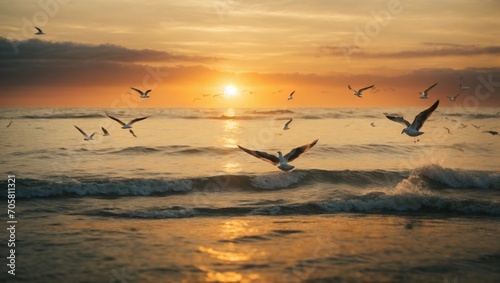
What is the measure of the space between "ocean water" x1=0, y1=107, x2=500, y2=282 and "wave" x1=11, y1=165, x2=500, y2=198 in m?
0.08

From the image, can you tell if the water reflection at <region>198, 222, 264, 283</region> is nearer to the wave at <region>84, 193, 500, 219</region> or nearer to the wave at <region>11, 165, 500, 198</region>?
the wave at <region>84, 193, 500, 219</region>

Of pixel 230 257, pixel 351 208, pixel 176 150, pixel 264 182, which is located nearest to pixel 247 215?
pixel 351 208

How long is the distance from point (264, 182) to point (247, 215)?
6881 millimetres

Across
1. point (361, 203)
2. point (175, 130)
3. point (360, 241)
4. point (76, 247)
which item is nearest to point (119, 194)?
point (76, 247)

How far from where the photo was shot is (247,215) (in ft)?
55.8

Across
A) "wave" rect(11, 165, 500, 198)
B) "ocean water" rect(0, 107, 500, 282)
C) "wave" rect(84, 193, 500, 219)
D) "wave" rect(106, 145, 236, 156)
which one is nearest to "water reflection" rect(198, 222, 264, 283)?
"ocean water" rect(0, 107, 500, 282)

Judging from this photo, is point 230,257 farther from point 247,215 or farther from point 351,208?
point 351,208

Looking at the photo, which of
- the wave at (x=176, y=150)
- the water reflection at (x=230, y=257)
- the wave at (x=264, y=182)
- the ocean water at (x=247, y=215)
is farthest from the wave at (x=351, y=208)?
the wave at (x=176, y=150)

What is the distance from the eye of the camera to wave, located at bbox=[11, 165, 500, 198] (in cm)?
2131

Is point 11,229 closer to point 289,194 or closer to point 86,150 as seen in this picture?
point 289,194

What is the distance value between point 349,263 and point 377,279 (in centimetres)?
106

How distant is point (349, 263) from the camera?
11484 millimetres

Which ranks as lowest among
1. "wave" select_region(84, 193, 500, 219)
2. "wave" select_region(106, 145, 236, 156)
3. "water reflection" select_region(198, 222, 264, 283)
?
"water reflection" select_region(198, 222, 264, 283)

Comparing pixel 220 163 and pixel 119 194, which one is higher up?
pixel 220 163
